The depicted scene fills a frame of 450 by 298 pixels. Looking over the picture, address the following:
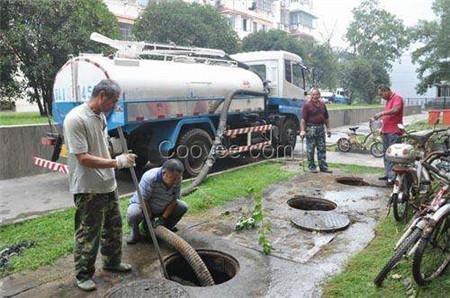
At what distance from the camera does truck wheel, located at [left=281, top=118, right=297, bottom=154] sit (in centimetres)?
1099

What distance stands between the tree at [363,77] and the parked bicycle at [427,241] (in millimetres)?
31062

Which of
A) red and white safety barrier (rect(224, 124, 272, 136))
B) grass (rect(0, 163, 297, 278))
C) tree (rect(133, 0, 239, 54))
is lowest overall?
grass (rect(0, 163, 297, 278))

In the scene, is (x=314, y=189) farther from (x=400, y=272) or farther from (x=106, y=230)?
(x=106, y=230)

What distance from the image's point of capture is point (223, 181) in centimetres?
760

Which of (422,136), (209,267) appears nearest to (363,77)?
(422,136)

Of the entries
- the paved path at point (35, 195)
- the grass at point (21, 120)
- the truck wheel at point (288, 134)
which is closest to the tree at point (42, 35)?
the grass at point (21, 120)

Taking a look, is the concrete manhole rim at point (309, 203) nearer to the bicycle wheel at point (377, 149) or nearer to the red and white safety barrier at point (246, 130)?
the red and white safety barrier at point (246, 130)

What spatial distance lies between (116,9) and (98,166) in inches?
1096

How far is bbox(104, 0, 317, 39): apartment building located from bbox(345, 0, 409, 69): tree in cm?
918

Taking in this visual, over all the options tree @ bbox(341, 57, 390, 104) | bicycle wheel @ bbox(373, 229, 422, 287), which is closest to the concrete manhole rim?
bicycle wheel @ bbox(373, 229, 422, 287)

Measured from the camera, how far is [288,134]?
11156 mm

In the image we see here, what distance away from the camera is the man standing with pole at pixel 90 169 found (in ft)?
10.8

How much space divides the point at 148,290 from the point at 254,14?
136 feet

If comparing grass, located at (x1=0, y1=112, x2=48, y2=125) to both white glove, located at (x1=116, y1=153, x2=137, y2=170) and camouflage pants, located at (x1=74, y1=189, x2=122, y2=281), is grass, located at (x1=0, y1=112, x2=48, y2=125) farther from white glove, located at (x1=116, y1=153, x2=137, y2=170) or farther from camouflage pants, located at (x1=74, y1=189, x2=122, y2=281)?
white glove, located at (x1=116, y1=153, x2=137, y2=170)
